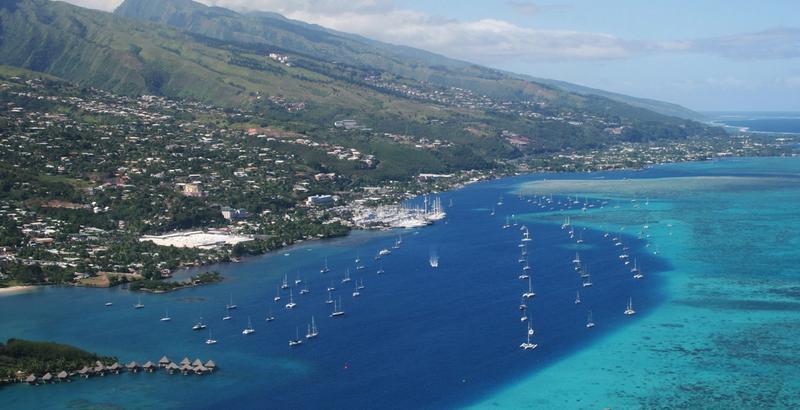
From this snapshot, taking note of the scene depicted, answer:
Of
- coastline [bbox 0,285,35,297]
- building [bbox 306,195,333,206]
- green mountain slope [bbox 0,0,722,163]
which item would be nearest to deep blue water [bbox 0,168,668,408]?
coastline [bbox 0,285,35,297]

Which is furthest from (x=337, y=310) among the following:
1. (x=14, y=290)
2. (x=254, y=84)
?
(x=254, y=84)

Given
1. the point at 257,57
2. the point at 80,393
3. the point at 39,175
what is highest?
the point at 257,57

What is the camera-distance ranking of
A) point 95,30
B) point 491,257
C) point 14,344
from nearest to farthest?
point 14,344, point 491,257, point 95,30

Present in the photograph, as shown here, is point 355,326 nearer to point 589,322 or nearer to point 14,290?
point 589,322

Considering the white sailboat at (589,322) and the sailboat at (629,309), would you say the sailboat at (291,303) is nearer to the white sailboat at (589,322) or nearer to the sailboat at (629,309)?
the white sailboat at (589,322)

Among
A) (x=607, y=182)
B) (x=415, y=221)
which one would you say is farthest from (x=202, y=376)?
(x=607, y=182)

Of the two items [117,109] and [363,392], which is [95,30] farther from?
[363,392]

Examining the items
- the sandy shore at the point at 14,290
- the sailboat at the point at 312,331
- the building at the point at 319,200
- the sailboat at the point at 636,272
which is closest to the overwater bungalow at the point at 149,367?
the sailboat at the point at 312,331

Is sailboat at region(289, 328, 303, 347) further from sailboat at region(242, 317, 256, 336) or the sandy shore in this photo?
the sandy shore
